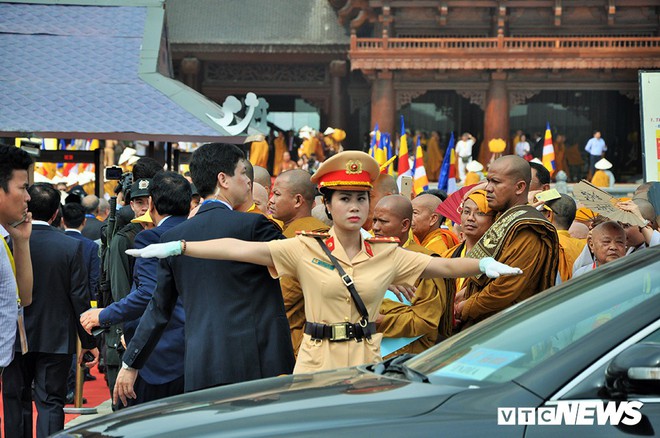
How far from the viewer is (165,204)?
5.36m

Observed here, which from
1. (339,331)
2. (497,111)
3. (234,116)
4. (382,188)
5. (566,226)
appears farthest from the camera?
(497,111)

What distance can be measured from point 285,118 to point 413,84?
445 cm

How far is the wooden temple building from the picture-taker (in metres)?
26.0

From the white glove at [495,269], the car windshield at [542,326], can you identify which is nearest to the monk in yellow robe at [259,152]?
the white glove at [495,269]

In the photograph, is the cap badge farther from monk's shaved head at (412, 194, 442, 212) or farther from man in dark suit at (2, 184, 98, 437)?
monk's shaved head at (412, 194, 442, 212)

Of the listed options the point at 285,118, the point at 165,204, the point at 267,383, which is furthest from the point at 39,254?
the point at 285,118

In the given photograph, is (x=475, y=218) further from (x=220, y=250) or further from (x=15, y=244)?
(x=15, y=244)

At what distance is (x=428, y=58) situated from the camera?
1023 inches

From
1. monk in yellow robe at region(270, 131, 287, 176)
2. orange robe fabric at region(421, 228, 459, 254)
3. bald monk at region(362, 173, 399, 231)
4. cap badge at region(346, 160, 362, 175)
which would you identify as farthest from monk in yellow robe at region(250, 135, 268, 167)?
cap badge at region(346, 160, 362, 175)

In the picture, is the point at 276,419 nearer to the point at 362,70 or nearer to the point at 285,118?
the point at 362,70

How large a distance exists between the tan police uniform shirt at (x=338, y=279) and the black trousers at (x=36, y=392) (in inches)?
88.3

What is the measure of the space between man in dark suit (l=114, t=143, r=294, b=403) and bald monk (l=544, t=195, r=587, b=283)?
8.75 ft

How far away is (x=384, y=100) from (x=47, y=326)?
21.4 meters

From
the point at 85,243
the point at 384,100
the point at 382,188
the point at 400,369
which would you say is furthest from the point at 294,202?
the point at 384,100
